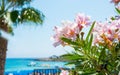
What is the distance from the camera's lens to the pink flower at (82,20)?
1.51 m

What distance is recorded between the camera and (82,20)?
1.53 metres

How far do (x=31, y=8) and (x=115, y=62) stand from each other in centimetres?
945

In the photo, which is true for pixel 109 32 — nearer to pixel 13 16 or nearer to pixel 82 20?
pixel 82 20

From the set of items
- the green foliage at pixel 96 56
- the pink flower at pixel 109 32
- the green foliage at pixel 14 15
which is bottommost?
the green foliage at pixel 14 15

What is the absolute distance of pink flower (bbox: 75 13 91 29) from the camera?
1510 mm

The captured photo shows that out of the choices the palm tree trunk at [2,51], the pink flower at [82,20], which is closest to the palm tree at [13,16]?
the palm tree trunk at [2,51]

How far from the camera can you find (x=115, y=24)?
144 centimetres

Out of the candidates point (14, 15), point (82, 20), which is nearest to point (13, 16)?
point (14, 15)

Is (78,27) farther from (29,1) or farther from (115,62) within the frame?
(29,1)

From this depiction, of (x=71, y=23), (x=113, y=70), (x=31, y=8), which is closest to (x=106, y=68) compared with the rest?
(x=113, y=70)

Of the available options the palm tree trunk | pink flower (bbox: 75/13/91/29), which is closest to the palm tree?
the palm tree trunk

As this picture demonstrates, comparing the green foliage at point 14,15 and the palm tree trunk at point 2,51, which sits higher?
the green foliage at point 14,15

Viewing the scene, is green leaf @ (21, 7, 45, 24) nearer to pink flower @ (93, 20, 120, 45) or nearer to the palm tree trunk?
the palm tree trunk

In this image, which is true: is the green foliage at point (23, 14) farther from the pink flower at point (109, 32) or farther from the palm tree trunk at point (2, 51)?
the pink flower at point (109, 32)
